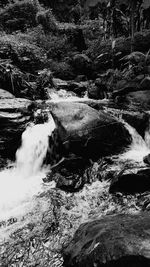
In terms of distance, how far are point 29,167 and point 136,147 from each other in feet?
9.30

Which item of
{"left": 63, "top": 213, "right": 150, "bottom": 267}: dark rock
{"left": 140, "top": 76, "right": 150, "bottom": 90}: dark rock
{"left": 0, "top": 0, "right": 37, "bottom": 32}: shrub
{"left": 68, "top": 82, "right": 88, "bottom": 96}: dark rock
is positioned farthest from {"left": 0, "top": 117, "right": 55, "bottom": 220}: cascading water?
{"left": 0, "top": 0, "right": 37, "bottom": 32}: shrub

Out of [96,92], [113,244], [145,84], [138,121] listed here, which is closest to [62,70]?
[96,92]

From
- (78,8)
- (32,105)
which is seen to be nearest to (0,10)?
(78,8)

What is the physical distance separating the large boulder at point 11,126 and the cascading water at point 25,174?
190mm

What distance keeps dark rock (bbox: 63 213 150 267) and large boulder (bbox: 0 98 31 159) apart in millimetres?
4143

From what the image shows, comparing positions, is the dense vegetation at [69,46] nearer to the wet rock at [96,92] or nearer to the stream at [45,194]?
the wet rock at [96,92]

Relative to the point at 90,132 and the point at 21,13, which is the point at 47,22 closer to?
the point at 21,13

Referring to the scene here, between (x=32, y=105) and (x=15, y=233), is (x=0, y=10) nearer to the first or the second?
(x=32, y=105)

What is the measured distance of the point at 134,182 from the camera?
4.59 meters

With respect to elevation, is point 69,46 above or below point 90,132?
above

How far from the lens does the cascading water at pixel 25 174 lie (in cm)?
494

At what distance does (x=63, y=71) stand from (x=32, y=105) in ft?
22.4

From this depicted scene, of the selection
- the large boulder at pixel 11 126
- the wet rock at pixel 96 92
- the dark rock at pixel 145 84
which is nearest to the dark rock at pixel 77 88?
the wet rock at pixel 96 92

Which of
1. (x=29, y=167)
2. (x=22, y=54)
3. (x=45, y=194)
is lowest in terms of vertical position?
(x=29, y=167)
